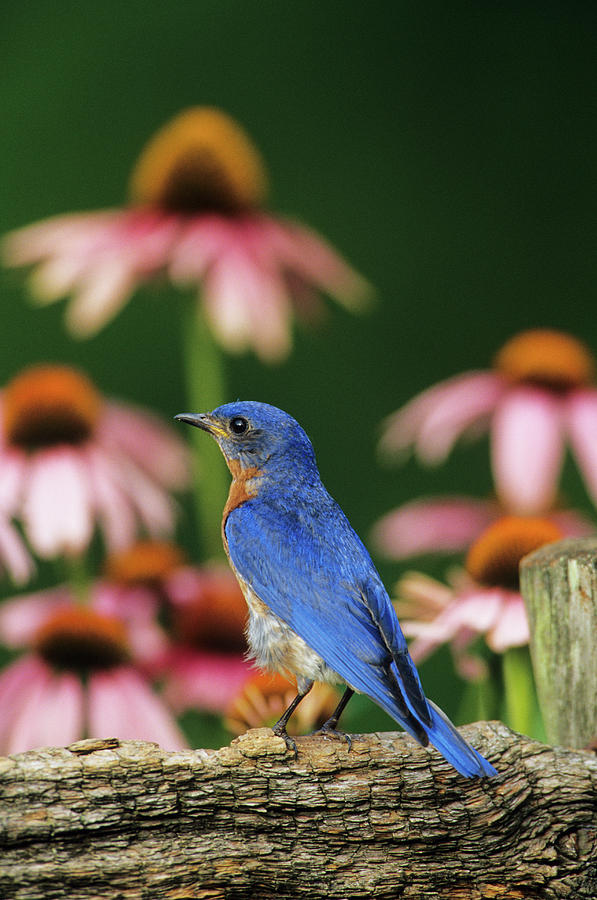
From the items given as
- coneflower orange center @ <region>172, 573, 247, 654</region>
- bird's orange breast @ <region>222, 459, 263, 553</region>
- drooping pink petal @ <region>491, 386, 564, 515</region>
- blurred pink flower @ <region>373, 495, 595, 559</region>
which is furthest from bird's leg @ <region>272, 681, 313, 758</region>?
blurred pink flower @ <region>373, 495, 595, 559</region>

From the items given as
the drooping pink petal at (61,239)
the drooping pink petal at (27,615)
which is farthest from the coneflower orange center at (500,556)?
the drooping pink petal at (61,239)

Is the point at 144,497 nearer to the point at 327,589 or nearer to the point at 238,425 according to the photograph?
the point at 238,425

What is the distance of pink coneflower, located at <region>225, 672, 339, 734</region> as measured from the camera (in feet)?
7.41

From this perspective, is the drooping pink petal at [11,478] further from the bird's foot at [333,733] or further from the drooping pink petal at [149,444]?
the bird's foot at [333,733]

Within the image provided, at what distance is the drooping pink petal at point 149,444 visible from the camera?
11.5 feet

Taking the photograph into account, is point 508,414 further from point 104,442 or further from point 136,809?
point 136,809

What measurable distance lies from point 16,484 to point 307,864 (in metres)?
1.46

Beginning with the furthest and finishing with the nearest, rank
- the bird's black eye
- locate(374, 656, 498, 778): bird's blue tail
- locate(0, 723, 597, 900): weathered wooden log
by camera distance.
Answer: the bird's black eye, locate(374, 656, 498, 778): bird's blue tail, locate(0, 723, 597, 900): weathered wooden log

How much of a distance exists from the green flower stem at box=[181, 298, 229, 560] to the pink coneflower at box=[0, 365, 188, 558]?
10 cm

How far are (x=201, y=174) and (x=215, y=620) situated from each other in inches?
57.9

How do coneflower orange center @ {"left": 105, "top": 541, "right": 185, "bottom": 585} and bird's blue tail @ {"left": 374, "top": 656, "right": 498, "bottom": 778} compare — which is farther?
coneflower orange center @ {"left": 105, "top": 541, "right": 185, "bottom": 585}

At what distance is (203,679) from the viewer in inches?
110

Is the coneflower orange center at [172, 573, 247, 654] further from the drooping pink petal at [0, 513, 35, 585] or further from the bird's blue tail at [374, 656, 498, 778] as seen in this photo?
the bird's blue tail at [374, 656, 498, 778]

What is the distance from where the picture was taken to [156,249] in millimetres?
3355
